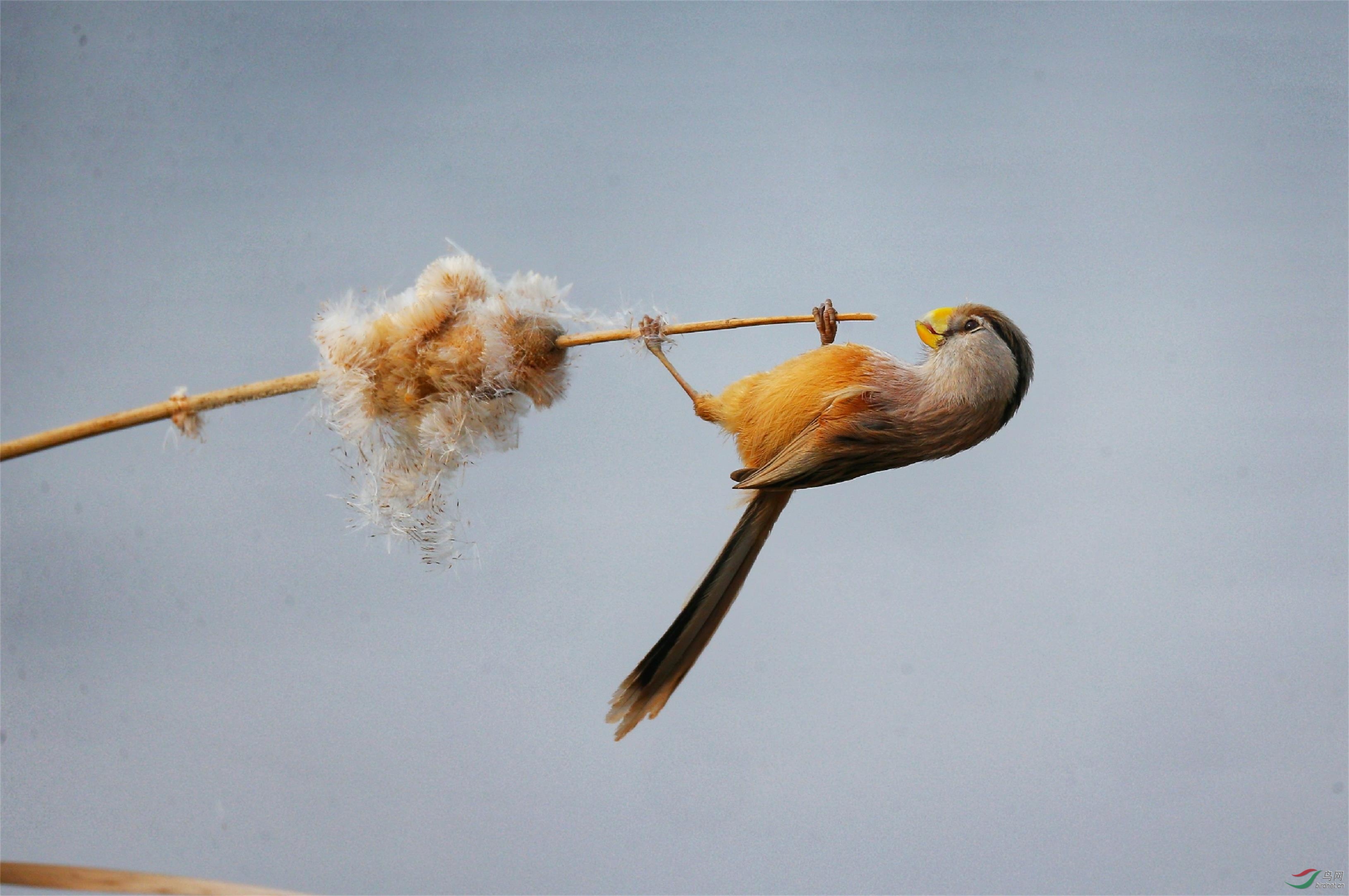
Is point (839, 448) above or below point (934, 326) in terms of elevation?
below

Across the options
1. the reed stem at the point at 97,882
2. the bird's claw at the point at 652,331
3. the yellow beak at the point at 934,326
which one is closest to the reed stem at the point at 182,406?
the bird's claw at the point at 652,331

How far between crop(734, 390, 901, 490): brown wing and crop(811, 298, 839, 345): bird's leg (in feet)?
0.41

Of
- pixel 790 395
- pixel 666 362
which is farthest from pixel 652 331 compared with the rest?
pixel 790 395

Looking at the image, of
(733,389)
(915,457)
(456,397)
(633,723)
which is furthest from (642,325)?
(633,723)

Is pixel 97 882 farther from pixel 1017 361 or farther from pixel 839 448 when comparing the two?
pixel 1017 361

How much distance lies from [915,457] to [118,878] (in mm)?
1043

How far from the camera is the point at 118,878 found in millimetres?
1231

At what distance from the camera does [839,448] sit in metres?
1.02

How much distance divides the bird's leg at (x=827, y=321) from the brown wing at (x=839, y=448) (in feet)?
0.41

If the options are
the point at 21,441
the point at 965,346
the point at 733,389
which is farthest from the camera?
the point at 21,441

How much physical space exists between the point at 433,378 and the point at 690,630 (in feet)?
1.37

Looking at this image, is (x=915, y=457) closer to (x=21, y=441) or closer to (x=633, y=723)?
(x=633, y=723)

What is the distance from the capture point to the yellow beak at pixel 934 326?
104 centimetres

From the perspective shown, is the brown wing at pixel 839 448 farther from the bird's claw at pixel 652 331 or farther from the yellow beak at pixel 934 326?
the bird's claw at pixel 652 331
